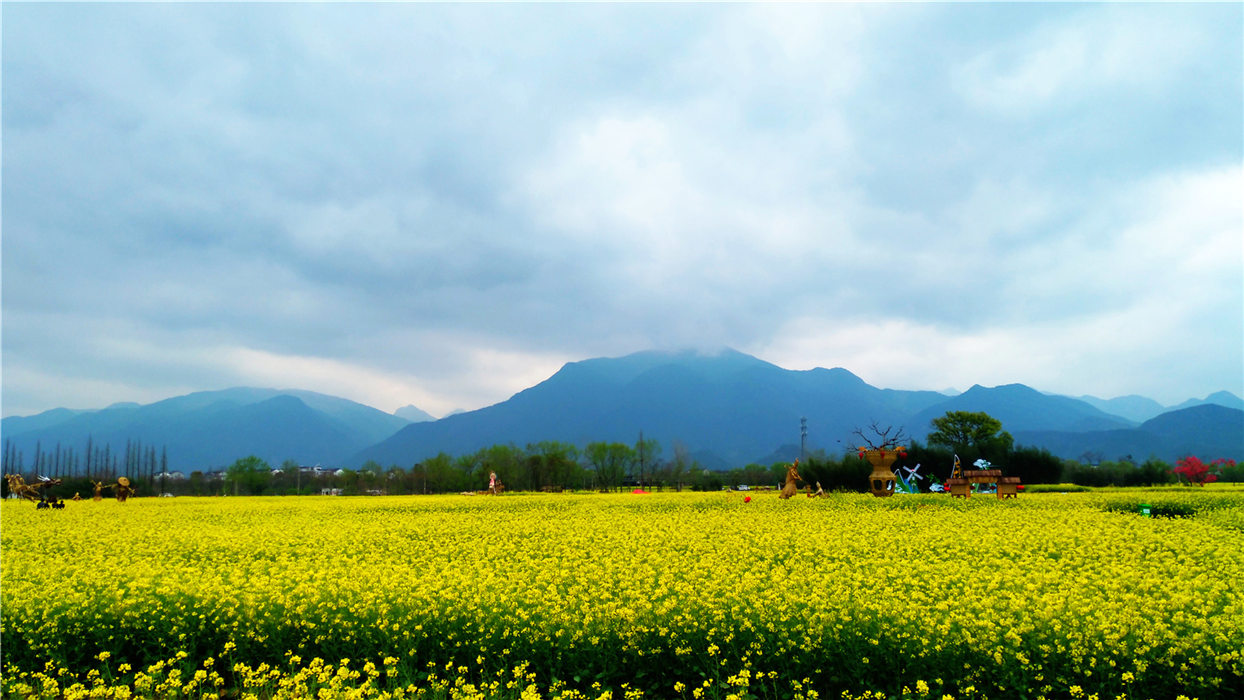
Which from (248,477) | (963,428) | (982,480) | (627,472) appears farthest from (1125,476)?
(248,477)

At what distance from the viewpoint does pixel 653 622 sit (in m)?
6.64

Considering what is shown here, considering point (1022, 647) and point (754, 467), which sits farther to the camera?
point (754, 467)

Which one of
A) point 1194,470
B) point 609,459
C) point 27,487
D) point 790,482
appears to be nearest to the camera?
point 790,482

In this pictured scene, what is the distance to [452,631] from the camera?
693 centimetres

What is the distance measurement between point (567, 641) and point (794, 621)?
7.66ft

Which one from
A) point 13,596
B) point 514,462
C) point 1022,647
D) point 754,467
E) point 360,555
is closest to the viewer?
point 1022,647

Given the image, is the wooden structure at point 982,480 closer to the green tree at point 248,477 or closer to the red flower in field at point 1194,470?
the red flower in field at point 1194,470

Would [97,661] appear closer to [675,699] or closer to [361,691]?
[361,691]

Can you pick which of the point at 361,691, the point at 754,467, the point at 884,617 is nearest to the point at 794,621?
the point at 884,617

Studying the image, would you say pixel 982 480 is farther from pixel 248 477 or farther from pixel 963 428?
pixel 248 477

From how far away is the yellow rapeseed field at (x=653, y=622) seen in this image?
5.86 metres

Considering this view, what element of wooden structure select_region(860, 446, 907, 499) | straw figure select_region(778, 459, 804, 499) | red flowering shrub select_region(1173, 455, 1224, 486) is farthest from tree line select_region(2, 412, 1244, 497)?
straw figure select_region(778, 459, 804, 499)

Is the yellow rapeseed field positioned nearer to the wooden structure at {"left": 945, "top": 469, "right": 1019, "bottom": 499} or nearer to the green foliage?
the wooden structure at {"left": 945, "top": 469, "right": 1019, "bottom": 499}

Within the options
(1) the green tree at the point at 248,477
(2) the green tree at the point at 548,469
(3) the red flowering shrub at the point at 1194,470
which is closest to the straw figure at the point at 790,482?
(3) the red flowering shrub at the point at 1194,470
